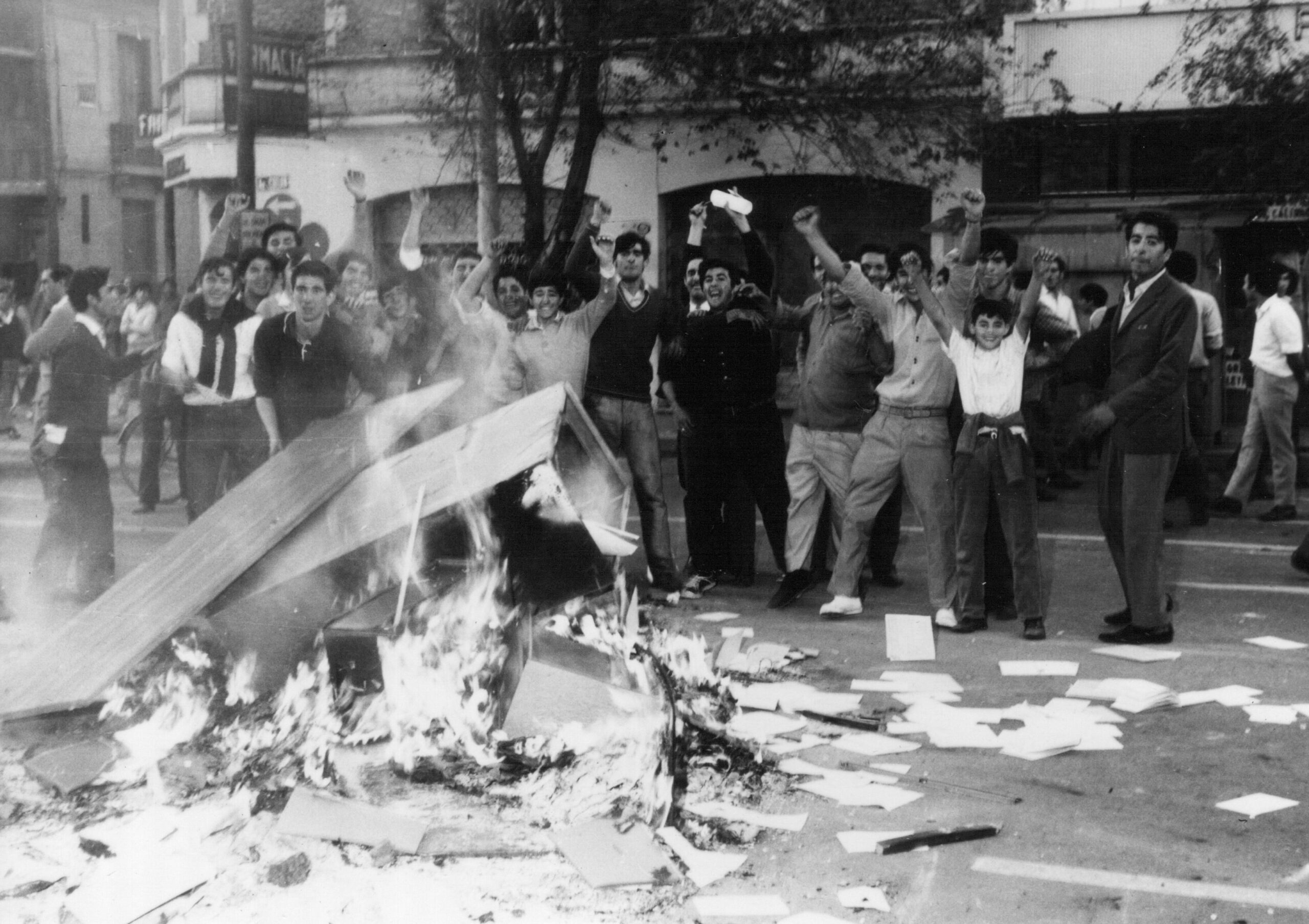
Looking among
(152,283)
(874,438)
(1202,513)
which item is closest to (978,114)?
(1202,513)

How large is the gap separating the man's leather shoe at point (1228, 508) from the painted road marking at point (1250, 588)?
8.40 feet

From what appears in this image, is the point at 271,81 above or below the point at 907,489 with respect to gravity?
above

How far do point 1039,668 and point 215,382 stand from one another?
452 centimetres

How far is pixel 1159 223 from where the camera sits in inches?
255

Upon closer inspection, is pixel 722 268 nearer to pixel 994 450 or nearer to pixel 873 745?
pixel 994 450

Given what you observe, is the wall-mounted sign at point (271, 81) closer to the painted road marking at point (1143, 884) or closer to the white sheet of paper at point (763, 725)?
the white sheet of paper at point (763, 725)

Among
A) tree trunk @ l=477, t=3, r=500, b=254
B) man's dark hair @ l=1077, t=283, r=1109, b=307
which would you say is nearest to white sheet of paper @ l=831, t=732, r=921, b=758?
tree trunk @ l=477, t=3, r=500, b=254

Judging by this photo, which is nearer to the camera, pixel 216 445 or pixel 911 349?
pixel 911 349

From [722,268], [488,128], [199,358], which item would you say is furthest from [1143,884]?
[488,128]

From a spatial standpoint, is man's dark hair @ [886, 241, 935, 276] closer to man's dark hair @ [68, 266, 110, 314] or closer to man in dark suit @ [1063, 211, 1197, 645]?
man in dark suit @ [1063, 211, 1197, 645]

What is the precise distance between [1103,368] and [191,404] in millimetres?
4630

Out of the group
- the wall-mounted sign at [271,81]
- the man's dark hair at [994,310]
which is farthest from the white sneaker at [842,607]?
the wall-mounted sign at [271,81]

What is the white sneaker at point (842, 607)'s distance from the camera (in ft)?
23.3

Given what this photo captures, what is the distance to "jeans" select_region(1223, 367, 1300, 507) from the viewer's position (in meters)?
10.3
